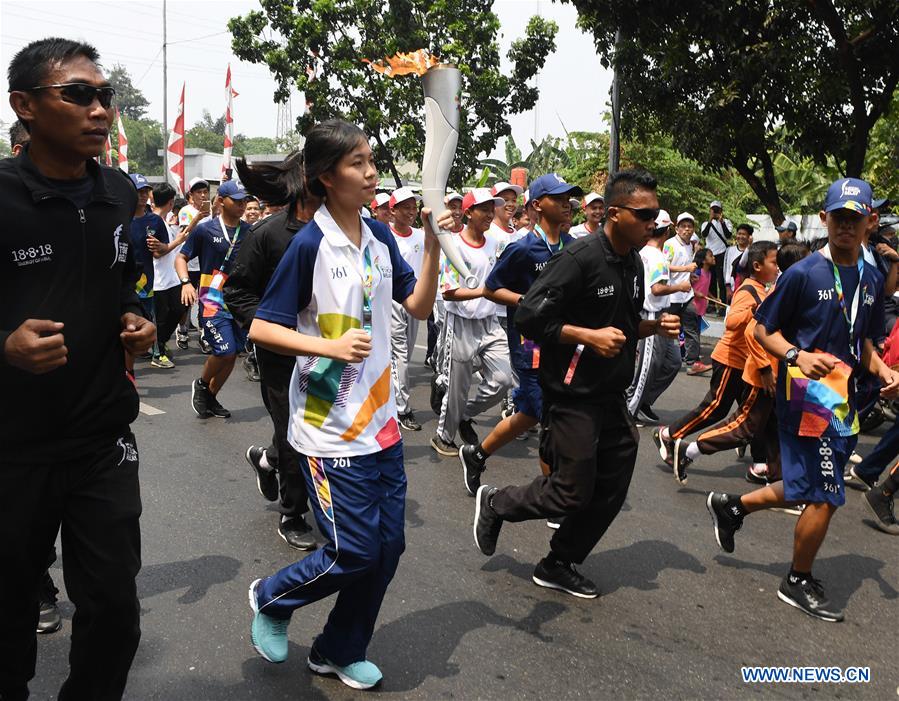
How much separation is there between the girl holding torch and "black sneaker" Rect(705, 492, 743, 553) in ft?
7.24

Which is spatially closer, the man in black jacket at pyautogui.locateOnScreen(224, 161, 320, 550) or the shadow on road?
the shadow on road

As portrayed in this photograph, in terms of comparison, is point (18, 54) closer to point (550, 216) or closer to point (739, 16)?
point (550, 216)

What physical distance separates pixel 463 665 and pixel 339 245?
179 cm

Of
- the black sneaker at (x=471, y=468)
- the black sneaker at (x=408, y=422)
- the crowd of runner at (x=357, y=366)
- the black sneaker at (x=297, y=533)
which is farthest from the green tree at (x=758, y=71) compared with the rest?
the black sneaker at (x=297, y=533)

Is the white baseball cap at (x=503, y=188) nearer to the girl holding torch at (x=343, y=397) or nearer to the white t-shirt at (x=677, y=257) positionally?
the white t-shirt at (x=677, y=257)

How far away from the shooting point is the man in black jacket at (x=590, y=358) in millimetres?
4316

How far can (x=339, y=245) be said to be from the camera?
11.0 feet

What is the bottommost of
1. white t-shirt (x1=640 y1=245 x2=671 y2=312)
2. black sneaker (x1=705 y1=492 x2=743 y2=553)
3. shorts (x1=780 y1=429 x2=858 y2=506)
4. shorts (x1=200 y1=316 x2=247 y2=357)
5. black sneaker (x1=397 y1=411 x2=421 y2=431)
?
black sneaker (x1=397 y1=411 x2=421 y2=431)

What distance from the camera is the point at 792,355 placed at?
14.6 ft

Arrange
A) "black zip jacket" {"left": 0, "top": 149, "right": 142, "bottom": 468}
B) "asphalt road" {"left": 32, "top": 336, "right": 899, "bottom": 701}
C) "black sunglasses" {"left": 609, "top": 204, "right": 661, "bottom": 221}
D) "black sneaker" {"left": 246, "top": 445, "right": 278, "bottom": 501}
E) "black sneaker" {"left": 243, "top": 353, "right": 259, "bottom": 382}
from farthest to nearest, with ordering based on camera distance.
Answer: "black sneaker" {"left": 243, "top": 353, "right": 259, "bottom": 382} → "black sneaker" {"left": 246, "top": 445, "right": 278, "bottom": 501} → "black sunglasses" {"left": 609, "top": 204, "right": 661, "bottom": 221} → "asphalt road" {"left": 32, "top": 336, "right": 899, "bottom": 701} → "black zip jacket" {"left": 0, "top": 149, "right": 142, "bottom": 468}

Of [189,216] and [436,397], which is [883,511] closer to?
[436,397]

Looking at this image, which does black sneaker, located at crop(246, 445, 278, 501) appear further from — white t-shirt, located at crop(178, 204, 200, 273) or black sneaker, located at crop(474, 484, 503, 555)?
white t-shirt, located at crop(178, 204, 200, 273)

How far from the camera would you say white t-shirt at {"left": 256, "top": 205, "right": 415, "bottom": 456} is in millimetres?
3326

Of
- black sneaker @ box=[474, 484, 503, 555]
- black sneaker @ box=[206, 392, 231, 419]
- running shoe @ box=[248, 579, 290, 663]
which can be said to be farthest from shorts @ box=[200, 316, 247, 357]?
running shoe @ box=[248, 579, 290, 663]
